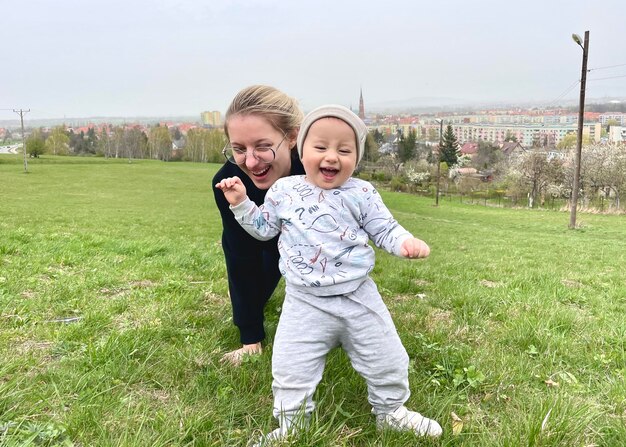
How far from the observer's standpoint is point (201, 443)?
1.70 m

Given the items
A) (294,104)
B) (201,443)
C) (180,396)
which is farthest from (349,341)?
(294,104)

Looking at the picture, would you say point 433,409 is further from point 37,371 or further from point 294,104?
point 37,371

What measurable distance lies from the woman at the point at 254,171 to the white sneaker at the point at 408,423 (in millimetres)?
947

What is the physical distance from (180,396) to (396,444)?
0.99 m

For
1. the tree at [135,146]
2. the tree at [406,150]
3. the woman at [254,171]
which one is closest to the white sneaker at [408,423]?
the woman at [254,171]

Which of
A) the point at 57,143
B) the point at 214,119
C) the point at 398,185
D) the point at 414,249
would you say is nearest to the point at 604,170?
the point at 398,185

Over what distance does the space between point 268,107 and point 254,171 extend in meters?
0.35

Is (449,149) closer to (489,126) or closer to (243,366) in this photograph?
(489,126)

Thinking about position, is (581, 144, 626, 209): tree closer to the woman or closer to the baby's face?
the woman

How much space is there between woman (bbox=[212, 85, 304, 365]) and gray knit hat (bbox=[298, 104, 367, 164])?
15.8 inches

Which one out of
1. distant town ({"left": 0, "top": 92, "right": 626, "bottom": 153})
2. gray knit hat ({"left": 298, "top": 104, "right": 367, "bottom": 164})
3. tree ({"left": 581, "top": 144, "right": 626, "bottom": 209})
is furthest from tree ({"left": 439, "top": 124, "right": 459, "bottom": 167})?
gray knit hat ({"left": 298, "top": 104, "right": 367, "bottom": 164})

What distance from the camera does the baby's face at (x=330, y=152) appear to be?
76.9 inches

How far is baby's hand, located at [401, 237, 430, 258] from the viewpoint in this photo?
1.82 metres

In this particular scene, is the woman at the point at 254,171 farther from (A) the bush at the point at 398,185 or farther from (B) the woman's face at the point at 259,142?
(A) the bush at the point at 398,185
